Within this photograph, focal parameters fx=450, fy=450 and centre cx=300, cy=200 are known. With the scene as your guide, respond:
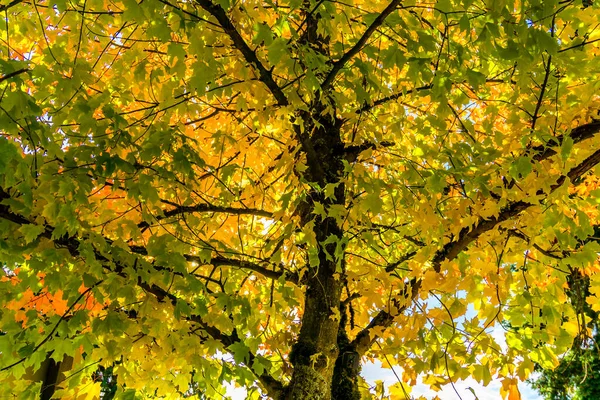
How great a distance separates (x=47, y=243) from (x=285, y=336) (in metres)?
1.75

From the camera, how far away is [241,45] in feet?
7.84

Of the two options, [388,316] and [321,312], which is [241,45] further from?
[388,316]

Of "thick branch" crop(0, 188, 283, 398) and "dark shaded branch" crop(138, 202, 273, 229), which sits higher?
"dark shaded branch" crop(138, 202, 273, 229)

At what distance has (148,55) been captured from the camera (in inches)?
134

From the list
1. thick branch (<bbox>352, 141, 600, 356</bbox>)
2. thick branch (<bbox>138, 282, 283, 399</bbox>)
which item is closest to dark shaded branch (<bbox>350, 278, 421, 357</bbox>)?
thick branch (<bbox>352, 141, 600, 356</bbox>)

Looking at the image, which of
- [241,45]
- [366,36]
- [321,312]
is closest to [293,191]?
[321,312]

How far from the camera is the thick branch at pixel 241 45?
7.32 feet

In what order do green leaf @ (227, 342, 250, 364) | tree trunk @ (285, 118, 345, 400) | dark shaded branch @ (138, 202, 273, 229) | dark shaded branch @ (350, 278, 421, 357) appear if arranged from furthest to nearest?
dark shaded branch @ (138, 202, 273, 229), dark shaded branch @ (350, 278, 421, 357), tree trunk @ (285, 118, 345, 400), green leaf @ (227, 342, 250, 364)

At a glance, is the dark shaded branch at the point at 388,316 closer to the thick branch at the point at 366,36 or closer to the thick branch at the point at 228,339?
the thick branch at the point at 228,339

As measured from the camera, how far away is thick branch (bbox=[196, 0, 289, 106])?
2232mm

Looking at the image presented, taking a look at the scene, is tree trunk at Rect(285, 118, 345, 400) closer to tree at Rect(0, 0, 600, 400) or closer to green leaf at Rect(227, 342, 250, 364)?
tree at Rect(0, 0, 600, 400)

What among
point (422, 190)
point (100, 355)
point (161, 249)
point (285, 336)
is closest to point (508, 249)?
point (422, 190)

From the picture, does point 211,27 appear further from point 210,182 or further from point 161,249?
point 210,182

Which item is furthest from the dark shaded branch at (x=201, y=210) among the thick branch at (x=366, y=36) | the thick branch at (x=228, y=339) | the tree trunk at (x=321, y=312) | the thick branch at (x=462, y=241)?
the thick branch at (x=366, y=36)
